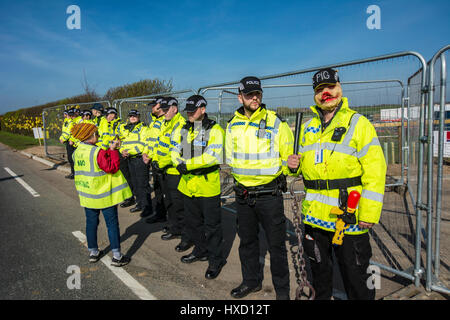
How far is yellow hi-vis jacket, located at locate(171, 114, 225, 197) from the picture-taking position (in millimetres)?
3580

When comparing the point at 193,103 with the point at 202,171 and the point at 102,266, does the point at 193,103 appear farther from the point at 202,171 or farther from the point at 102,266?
the point at 102,266

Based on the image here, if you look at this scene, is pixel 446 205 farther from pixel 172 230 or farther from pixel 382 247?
pixel 172 230

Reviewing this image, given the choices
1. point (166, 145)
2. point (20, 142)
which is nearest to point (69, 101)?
point (20, 142)

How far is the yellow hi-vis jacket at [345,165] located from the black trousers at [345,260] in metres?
0.10

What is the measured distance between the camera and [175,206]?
462 centimetres

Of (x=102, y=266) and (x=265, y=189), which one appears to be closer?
(x=265, y=189)

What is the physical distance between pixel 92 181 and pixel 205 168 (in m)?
1.45

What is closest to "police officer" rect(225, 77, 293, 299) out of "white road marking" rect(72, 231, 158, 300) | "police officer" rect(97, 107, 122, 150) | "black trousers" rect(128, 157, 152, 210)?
"white road marking" rect(72, 231, 158, 300)

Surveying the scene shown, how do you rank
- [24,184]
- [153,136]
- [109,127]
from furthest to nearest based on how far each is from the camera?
[24,184] < [109,127] < [153,136]

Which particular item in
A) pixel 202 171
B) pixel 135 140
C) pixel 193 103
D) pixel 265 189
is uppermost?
pixel 193 103

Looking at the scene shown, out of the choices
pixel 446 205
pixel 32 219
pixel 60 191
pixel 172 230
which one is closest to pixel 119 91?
pixel 60 191

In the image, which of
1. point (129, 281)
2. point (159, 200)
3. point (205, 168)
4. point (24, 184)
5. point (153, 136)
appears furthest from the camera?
point (24, 184)

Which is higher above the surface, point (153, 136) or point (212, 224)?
point (153, 136)

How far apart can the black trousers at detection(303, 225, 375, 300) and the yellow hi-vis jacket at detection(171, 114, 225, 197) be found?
4.67 feet
